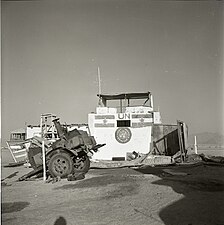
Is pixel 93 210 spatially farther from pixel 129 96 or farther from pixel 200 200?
pixel 129 96

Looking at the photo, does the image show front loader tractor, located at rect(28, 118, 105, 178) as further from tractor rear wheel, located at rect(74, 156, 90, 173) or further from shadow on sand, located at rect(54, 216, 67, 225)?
shadow on sand, located at rect(54, 216, 67, 225)

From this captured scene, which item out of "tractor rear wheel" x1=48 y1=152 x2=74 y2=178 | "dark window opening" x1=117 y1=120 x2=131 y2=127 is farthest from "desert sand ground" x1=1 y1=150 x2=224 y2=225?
"dark window opening" x1=117 y1=120 x2=131 y2=127

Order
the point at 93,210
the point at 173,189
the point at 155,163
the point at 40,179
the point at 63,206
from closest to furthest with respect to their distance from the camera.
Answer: the point at 93,210
the point at 63,206
the point at 173,189
the point at 40,179
the point at 155,163

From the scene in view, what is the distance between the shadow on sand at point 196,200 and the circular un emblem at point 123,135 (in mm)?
9264

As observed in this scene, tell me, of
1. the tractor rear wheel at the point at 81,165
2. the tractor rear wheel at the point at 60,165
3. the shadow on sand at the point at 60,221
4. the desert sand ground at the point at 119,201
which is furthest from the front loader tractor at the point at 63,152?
the shadow on sand at the point at 60,221

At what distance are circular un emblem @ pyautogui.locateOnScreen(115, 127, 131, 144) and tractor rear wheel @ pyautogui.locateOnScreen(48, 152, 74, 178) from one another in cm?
922

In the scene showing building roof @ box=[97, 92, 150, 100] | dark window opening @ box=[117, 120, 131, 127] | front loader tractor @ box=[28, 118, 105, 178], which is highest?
building roof @ box=[97, 92, 150, 100]

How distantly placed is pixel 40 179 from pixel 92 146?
236cm

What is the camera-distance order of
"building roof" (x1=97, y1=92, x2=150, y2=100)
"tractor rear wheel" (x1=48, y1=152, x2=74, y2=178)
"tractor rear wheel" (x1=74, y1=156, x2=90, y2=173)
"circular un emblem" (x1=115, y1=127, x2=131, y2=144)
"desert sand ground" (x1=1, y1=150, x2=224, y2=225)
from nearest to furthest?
"desert sand ground" (x1=1, y1=150, x2=224, y2=225)
"tractor rear wheel" (x1=48, y1=152, x2=74, y2=178)
"tractor rear wheel" (x1=74, y1=156, x2=90, y2=173)
"circular un emblem" (x1=115, y1=127, x2=131, y2=144)
"building roof" (x1=97, y1=92, x2=150, y2=100)

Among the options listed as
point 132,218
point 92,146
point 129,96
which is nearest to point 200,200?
point 132,218

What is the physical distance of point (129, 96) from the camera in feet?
68.0

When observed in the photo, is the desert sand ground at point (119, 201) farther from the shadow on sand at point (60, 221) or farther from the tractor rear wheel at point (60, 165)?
the tractor rear wheel at point (60, 165)

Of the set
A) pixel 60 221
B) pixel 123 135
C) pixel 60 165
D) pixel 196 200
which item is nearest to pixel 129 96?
pixel 123 135

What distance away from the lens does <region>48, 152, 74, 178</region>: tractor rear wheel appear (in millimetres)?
10656
